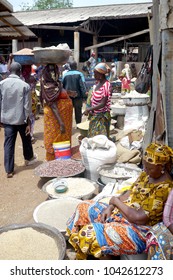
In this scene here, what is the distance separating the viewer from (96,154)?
3918mm

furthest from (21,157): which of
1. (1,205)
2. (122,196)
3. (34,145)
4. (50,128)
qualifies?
(122,196)

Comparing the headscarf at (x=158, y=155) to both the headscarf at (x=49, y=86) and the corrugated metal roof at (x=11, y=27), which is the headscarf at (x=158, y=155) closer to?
the headscarf at (x=49, y=86)

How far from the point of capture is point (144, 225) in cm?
217

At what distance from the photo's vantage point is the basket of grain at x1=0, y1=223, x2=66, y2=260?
7.80ft

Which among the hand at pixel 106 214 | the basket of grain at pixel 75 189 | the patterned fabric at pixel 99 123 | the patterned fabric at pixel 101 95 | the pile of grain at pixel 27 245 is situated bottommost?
the pile of grain at pixel 27 245

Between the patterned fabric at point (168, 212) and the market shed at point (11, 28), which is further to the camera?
the market shed at point (11, 28)

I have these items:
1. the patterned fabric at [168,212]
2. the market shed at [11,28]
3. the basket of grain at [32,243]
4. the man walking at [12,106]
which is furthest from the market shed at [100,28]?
the patterned fabric at [168,212]

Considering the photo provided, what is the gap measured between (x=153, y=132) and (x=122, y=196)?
1412 millimetres

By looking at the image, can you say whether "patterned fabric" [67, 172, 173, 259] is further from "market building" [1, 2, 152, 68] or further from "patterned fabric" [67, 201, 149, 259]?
"market building" [1, 2, 152, 68]

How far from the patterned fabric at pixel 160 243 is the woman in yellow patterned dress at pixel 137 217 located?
5.2 inches

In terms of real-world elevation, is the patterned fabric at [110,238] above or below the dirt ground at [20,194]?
above

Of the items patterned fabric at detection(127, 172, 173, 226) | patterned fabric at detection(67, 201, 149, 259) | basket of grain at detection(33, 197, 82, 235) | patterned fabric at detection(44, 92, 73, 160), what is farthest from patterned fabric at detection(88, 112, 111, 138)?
patterned fabric at detection(127, 172, 173, 226)

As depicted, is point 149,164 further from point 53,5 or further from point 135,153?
point 53,5

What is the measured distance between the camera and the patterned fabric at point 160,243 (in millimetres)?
1895
